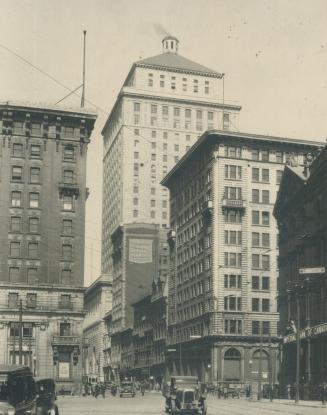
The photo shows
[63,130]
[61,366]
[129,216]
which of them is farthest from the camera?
[129,216]

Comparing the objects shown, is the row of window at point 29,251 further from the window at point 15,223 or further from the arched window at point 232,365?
the arched window at point 232,365

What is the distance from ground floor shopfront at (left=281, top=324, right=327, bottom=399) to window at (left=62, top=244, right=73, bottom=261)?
30.3 metres

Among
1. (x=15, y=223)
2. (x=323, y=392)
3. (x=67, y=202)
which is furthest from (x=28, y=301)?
(x=323, y=392)

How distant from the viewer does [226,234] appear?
344 ft

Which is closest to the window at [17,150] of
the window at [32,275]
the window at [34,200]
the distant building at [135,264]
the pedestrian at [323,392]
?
the window at [34,200]

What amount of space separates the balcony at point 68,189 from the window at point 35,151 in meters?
4.66

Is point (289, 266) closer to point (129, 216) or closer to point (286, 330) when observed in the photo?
point (286, 330)

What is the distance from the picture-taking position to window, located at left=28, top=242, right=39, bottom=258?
93.9 m

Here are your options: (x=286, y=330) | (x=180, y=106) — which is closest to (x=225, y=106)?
(x=180, y=106)

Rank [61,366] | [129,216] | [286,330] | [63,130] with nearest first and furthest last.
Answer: [286,330]
[61,366]
[63,130]
[129,216]

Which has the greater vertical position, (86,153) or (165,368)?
(86,153)

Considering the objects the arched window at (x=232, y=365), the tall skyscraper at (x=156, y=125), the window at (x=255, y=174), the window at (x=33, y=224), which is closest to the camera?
the window at (x=33, y=224)

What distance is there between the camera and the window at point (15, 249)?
93588mm

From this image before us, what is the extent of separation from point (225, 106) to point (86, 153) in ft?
250
